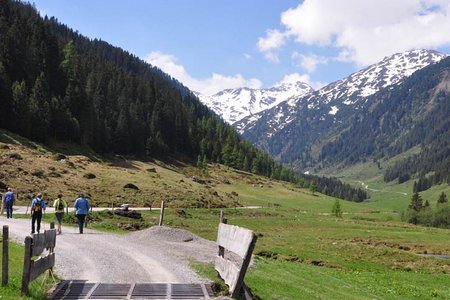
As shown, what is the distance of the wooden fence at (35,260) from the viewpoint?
685 inches

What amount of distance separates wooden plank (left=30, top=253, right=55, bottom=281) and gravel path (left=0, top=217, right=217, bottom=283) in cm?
164

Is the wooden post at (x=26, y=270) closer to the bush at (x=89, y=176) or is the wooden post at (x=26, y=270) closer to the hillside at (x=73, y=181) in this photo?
the hillside at (x=73, y=181)

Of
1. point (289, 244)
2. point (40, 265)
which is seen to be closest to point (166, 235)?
point (289, 244)

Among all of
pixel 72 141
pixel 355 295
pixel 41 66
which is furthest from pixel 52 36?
pixel 355 295

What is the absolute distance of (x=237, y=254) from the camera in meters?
18.7

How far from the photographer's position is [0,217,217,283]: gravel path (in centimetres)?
2250

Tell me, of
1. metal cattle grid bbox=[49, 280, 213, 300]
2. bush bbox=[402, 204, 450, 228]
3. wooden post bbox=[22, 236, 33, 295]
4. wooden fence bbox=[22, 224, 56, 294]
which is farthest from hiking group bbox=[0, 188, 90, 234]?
bush bbox=[402, 204, 450, 228]

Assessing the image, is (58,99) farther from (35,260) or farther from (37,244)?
(35,260)

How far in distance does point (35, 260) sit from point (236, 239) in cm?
770

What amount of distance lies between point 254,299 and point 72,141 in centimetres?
13119

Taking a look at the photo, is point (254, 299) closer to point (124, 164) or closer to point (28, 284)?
point (28, 284)

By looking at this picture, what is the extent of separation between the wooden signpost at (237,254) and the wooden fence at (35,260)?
7.25 metres

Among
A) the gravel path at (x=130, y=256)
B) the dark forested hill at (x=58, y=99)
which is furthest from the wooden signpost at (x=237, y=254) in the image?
the dark forested hill at (x=58, y=99)

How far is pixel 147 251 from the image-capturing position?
101ft
